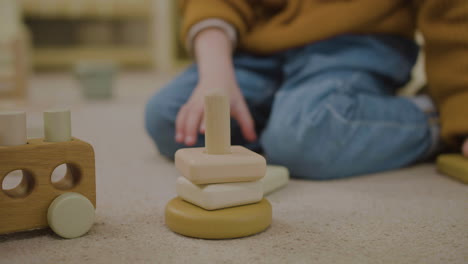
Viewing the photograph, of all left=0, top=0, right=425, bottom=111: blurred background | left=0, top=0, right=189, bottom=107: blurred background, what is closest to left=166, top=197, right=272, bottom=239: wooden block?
left=0, top=0, right=425, bottom=111: blurred background

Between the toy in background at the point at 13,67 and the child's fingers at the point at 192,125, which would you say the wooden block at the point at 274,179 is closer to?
the child's fingers at the point at 192,125

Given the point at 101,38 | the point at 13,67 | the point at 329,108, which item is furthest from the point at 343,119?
the point at 101,38

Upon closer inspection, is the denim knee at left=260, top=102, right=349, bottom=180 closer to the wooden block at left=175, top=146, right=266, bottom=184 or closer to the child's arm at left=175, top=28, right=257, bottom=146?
the child's arm at left=175, top=28, right=257, bottom=146

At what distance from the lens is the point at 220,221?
0.51 meters

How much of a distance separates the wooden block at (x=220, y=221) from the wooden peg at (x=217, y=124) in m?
0.07

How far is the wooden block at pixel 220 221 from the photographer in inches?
20.3

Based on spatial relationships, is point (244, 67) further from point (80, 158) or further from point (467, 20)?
point (80, 158)

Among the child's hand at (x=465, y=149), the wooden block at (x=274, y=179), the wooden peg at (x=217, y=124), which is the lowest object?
the wooden block at (x=274, y=179)

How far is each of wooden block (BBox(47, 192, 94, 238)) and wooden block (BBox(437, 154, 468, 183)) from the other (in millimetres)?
543

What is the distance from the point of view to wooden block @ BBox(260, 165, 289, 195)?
0.68 meters

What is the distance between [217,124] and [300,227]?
149mm

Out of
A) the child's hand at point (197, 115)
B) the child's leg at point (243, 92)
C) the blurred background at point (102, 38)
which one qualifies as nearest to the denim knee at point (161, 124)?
the child's leg at point (243, 92)

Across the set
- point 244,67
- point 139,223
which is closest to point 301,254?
point 139,223

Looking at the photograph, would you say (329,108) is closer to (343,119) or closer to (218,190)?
(343,119)
